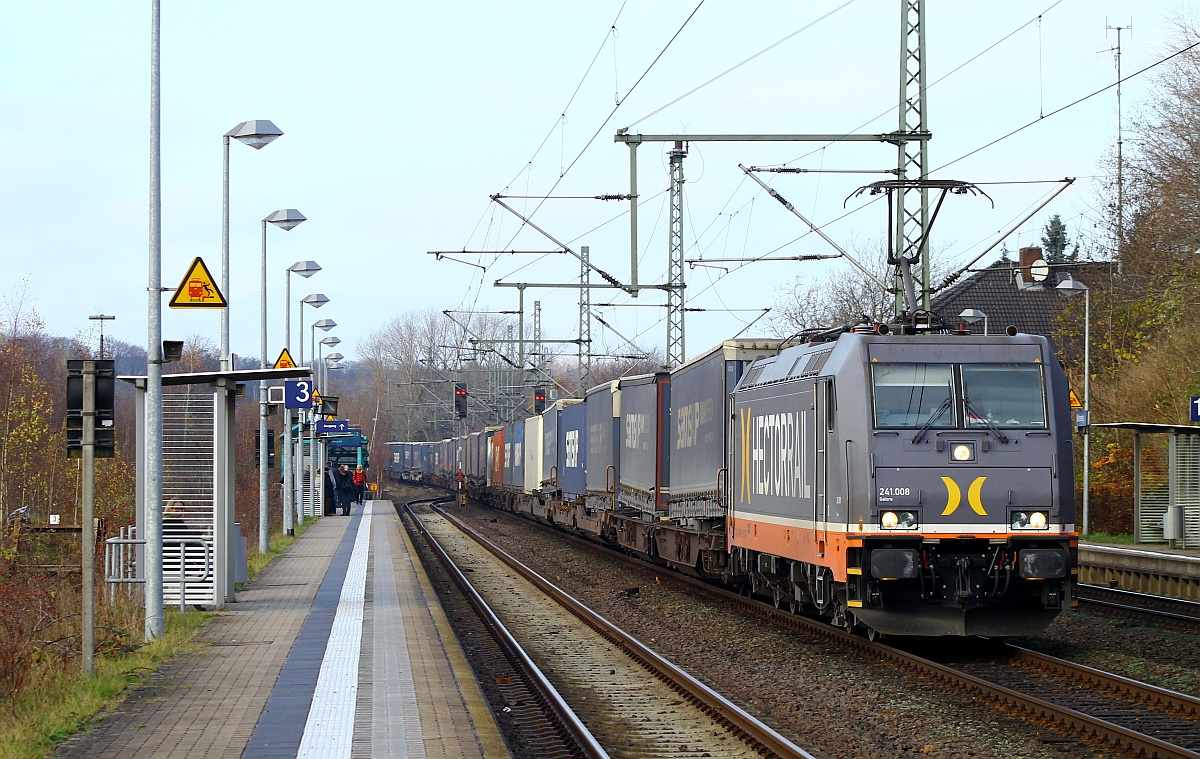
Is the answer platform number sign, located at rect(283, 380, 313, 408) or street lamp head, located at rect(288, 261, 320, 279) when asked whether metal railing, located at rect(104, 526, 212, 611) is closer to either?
platform number sign, located at rect(283, 380, 313, 408)

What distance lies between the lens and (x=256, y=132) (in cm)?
2067

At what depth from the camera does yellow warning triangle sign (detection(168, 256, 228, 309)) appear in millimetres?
13312

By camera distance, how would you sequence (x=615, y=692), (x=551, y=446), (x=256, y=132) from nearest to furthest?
1. (x=615, y=692)
2. (x=256, y=132)
3. (x=551, y=446)

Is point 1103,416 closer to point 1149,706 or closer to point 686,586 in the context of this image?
point 686,586

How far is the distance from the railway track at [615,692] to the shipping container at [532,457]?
20850 mm

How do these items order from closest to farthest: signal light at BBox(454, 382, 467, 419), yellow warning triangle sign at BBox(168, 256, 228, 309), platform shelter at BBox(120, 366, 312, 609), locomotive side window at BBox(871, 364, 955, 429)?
locomotive side window at BBox(871, 364, 955, 429) < yellow warning triangle sign at BBox(168, 256, 228, 309) < platform shelter at BBox(120, 366, 312, 609) < signal light at BBox(454, 382, 467, 419)

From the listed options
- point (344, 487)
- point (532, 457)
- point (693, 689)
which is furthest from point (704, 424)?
point (344, 487)

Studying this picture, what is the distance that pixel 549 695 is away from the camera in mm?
10547

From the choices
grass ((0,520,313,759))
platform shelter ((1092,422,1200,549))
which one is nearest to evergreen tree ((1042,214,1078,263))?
platform shelter ((1092,422,1200,549))

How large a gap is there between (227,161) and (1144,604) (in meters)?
15.8

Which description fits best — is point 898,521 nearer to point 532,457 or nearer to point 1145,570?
point 1145,570

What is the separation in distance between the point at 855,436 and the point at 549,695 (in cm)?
376

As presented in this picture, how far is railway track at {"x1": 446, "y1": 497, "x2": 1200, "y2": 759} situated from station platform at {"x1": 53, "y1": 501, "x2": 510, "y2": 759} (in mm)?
3946

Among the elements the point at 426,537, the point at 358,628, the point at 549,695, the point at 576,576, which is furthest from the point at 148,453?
the point at 426,537
